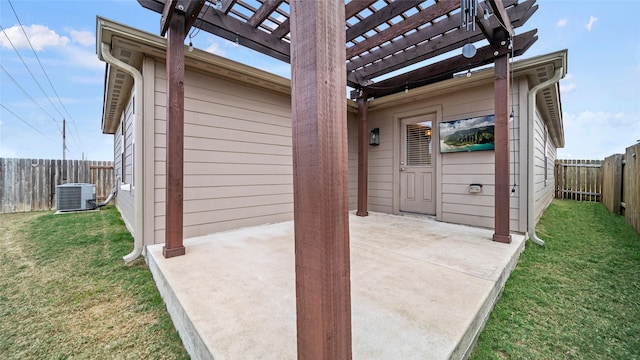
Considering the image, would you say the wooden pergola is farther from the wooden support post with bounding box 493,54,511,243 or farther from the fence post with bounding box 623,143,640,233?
the fence post with bounding box 623,143,640,233

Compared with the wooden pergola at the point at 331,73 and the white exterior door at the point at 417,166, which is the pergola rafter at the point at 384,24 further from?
the white exterior door at the point at 417,166

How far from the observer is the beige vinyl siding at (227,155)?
10.3 ft

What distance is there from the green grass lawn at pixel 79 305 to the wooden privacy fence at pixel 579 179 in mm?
11369

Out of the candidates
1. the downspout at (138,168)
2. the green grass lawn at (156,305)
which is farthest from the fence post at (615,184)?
the downspout at (138,168)

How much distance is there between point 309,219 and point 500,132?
3273 mm

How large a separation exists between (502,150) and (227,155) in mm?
3581

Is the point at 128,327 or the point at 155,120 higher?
the point at 155,120

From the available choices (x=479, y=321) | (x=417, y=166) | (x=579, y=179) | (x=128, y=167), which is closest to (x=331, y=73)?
(x=479, y=321)

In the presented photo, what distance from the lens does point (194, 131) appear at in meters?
3.20

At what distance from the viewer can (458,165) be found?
4098 millimetres

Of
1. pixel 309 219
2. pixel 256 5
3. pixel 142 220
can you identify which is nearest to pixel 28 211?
pixel 142 220

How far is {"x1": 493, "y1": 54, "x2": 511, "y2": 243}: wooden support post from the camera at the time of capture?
118 inches

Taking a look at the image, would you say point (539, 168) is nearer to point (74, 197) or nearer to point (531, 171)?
point (531, 171)

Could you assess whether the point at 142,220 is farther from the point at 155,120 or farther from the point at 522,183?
the point at 522,183
